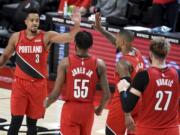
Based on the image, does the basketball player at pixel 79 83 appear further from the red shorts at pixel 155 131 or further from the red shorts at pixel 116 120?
the red shorts at pixel 155 131

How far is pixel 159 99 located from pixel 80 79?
1107mm

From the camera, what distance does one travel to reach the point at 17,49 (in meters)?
7.50

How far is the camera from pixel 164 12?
11.7 metres

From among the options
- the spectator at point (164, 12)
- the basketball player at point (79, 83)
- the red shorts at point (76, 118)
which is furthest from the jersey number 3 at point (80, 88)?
the spectator at point (164, 12)

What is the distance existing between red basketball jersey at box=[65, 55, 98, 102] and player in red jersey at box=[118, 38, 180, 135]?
906mm

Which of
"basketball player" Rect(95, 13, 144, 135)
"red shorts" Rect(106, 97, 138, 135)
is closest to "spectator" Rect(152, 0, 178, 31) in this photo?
"basketball player" Rect(95, 13, 144, 135)

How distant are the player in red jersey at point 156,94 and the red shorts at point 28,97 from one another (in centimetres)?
216

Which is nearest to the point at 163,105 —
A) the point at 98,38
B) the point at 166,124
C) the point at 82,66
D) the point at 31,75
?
the point at 166,124

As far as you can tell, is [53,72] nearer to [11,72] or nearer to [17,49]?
[11,72]

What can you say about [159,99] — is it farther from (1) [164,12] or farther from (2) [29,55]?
(1) [164,12]

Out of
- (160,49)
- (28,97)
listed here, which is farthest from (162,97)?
(28,97)

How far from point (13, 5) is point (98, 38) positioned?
315cm

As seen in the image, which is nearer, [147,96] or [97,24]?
[147,96]

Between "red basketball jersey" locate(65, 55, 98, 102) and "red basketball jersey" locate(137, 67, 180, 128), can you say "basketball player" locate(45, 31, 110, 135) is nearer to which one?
"red basketball jersey" locate(65, 55, 98, 102)
